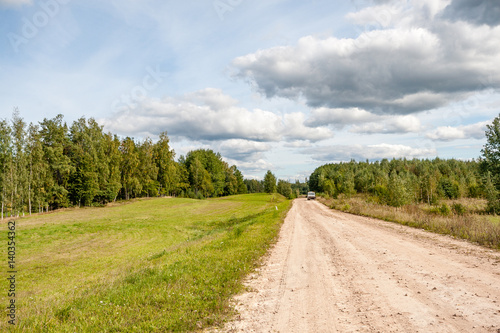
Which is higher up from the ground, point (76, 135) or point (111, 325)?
point (76, 135)

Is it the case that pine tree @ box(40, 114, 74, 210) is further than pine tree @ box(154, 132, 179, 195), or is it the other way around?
pine tree @ box(154, 132, 179, 195)

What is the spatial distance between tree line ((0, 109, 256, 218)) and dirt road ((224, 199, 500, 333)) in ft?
147

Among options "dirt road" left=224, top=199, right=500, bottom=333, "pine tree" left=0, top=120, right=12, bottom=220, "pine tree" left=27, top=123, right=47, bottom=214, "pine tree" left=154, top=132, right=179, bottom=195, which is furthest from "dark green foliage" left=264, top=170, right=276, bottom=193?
"dirt road" left=224, top=199, right=500, bottom=333

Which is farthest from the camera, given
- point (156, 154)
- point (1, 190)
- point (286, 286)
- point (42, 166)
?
point (156, 154)

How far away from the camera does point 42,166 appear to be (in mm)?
46281

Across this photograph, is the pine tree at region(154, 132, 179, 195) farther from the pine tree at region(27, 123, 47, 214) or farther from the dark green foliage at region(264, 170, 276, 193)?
the dark green foliage at region(264, 170, 276, 193)

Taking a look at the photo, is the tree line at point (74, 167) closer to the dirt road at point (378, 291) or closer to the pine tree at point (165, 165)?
the pine tree at point (165, 165)

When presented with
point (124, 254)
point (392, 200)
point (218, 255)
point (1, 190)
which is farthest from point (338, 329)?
point (1, 190)

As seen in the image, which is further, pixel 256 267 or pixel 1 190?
pixel 1 190

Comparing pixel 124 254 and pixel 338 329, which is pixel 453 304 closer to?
pixel 338 329

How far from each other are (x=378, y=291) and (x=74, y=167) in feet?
203

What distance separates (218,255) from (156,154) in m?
73.1

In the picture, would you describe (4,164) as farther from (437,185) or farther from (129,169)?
(437,185)

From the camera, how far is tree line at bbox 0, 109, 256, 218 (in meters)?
38.7
